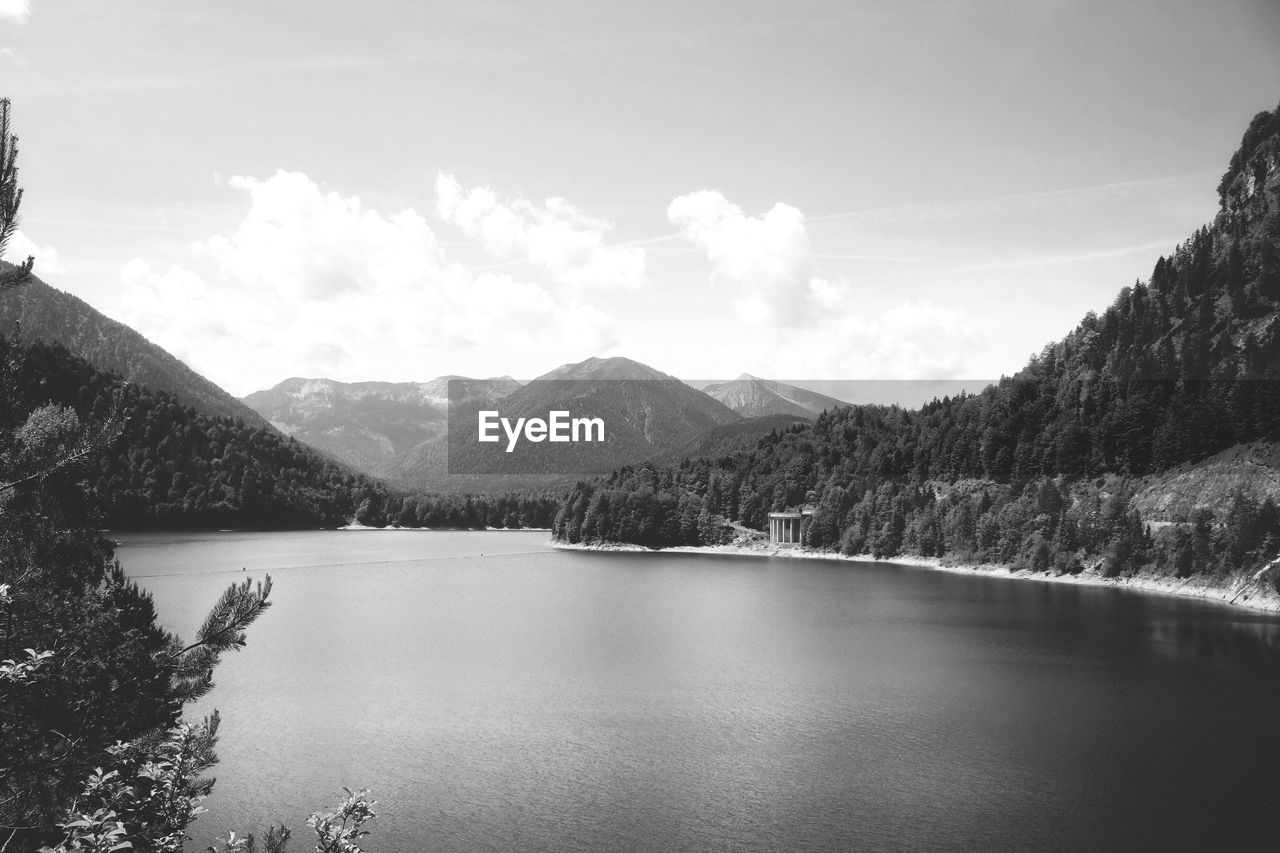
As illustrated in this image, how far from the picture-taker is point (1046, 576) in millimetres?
127625

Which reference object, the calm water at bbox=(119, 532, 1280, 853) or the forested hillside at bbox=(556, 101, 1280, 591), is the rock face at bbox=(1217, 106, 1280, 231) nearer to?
the forested hillside at bbox=(556, 101, 1280, 591)

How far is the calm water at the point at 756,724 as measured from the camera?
32312 mm

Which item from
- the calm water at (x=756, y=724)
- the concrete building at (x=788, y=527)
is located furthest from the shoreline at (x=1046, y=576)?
the calm water at (x=756, y=724)

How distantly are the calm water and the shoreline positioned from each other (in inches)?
253

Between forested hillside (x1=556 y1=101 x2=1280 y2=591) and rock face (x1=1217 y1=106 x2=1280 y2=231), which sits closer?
forested hillside (x1=556 y1=101 x2=1280 y2=591)

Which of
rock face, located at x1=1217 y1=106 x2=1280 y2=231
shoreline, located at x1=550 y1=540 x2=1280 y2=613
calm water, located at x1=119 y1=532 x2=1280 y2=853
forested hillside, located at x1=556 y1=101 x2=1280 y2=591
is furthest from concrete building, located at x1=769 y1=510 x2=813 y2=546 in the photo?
rock face, located at x1=1217 y1=106 x2=1280 y2=231

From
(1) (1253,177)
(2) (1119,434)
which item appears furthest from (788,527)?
(1) (1253,177)

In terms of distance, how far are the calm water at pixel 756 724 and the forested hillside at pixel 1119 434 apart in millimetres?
23536

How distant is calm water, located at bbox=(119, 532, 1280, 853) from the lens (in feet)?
106

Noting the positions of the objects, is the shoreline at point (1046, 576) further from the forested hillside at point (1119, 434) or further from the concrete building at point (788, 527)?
the concrete building at point (788, 527)

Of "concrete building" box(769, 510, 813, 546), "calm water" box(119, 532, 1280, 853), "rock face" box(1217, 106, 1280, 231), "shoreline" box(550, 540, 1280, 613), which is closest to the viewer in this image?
"calm water" box(119, 532, 1280, 853)

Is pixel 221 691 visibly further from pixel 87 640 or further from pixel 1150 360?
pixel 1150 360

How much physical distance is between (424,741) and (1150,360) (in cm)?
13737

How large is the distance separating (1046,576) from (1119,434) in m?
24.7
